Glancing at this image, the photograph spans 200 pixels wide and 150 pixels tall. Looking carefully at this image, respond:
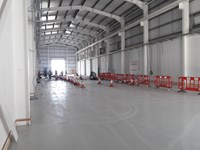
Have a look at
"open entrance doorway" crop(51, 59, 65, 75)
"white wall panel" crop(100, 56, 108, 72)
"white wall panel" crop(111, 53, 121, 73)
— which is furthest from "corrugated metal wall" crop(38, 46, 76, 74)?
"white wall panel" crop(111, 53, 121, 73)

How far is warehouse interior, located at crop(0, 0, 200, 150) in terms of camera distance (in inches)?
147

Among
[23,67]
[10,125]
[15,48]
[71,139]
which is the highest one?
[15,48]

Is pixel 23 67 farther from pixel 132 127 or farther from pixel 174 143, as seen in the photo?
pixel 174 143

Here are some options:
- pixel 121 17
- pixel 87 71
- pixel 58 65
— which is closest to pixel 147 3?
pixel 121 17

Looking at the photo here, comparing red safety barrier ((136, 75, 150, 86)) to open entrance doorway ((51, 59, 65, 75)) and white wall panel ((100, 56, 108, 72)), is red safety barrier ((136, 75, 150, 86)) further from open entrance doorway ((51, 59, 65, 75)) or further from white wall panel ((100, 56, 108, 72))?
open entrance doorway ((51, 59, 65, 75))

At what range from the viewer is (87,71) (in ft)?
126

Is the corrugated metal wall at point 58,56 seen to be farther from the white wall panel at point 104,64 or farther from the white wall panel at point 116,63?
the white wall panel at point 116,63

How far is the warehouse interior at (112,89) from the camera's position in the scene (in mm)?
3728

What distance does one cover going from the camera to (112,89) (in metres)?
13.7

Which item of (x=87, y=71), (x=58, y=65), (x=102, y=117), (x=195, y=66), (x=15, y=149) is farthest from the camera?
(x=58, y=65)

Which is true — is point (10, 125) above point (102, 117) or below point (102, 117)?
above

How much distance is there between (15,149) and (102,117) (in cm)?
287

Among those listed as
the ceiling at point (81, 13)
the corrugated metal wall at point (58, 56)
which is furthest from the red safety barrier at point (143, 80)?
the corrugated metal wall at point (58, 56)

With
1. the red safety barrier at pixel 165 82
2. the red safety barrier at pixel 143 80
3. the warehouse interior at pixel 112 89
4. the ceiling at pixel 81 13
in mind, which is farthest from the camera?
the ceiling at pixel 81 13
